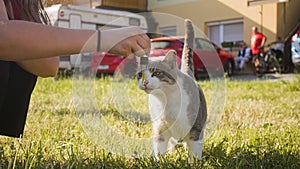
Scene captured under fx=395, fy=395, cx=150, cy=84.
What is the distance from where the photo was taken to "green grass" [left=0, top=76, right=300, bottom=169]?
1.44 meters

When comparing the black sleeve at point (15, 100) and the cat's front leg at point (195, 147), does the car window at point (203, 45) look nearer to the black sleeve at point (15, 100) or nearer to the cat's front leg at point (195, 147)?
the cat's front leg at point (195, 147)

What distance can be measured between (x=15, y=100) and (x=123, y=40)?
2.48ft

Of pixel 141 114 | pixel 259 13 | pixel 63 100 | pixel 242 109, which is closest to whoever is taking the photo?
pixel 141 114

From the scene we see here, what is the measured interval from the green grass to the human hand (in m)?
0.50

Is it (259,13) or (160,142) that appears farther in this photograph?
(259,13)

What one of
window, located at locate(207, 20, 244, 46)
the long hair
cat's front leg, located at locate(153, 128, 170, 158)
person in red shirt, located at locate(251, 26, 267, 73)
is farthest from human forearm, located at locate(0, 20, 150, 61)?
window, located at locate(207, 20, 244, 46)

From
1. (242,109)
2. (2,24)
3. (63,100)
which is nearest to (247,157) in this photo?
(2,24)

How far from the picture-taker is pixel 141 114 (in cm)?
222

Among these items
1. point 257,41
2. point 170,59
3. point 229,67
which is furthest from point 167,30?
point 257,41

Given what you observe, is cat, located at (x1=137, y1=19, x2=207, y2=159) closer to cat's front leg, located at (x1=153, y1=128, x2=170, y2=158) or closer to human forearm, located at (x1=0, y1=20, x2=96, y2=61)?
cat's front leg, located at (x1=153, y1=128, x2=170, y2=158)

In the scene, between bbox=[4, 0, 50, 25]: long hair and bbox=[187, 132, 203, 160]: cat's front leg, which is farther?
bbox=[187, 132, 203, 160]: cat's front leg

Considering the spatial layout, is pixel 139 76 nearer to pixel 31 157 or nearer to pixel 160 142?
pixel 160 142

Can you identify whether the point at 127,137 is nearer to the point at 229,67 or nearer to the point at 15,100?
the point at 15,100

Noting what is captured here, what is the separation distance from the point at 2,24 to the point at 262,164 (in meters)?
1.00
